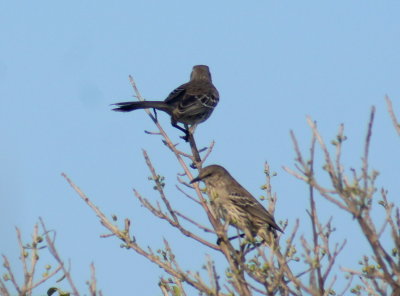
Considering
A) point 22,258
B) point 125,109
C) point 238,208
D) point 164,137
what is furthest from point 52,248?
point 125,109

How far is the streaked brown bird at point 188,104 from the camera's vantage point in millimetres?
10023

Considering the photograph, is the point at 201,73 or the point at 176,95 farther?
the point at 201,73

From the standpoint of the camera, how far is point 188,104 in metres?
10.6

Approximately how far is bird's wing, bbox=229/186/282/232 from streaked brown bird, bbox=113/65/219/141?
37.7 inches

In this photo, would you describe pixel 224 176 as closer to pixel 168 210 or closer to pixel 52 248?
pixel 168 210

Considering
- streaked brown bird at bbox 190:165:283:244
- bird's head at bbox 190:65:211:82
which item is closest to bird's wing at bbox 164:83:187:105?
bird's head at bbox 190:65:211:82

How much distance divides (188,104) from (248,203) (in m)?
2.39

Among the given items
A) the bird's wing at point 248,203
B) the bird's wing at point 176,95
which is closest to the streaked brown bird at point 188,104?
the bird's wing at point 176,95

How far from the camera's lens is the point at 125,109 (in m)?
9.77

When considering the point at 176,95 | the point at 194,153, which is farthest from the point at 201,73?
the point at 194,153

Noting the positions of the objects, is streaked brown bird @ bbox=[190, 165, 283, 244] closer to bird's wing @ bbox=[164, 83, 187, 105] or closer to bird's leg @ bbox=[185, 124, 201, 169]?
bird's leg @ bbox=[185, 124, 201, 169]

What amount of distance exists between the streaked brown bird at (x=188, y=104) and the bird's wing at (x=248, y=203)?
96 centimetres

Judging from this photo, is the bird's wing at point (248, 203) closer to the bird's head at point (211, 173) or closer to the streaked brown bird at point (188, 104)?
the bird's head at point (211, 173)

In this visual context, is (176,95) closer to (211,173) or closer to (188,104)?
(188,104)
